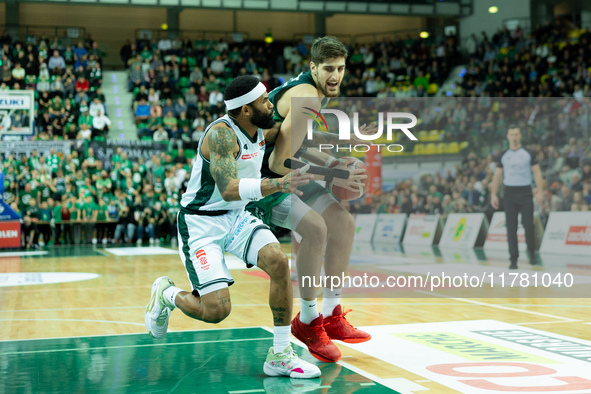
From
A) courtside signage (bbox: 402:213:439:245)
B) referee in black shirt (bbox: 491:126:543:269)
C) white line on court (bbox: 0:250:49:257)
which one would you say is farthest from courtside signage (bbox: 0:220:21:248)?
referee in black shirt (bbox: 491:126:543:269)

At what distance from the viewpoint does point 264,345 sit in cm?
504

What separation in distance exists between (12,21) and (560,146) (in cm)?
2244

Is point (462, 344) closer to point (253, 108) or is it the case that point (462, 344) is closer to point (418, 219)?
point (253, 108)

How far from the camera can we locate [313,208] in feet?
15.7

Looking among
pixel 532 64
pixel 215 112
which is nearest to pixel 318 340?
pixel 215 112

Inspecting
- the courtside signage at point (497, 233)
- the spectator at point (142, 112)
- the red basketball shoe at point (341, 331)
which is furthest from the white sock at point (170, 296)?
the spectator at point (142, 112)

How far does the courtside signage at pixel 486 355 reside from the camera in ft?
12.4

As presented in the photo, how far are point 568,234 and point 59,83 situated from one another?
651 inches

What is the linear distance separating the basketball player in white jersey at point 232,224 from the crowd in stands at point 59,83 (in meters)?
16.7

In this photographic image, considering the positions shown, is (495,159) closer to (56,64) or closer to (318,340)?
(318,340)

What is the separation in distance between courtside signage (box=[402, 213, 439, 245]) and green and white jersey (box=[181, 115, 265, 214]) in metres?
8.57

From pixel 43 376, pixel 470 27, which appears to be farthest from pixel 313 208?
pixel 470 27

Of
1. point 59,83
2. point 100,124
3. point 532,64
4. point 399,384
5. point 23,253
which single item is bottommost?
point 23,253

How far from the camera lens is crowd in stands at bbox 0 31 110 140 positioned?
20469mm
